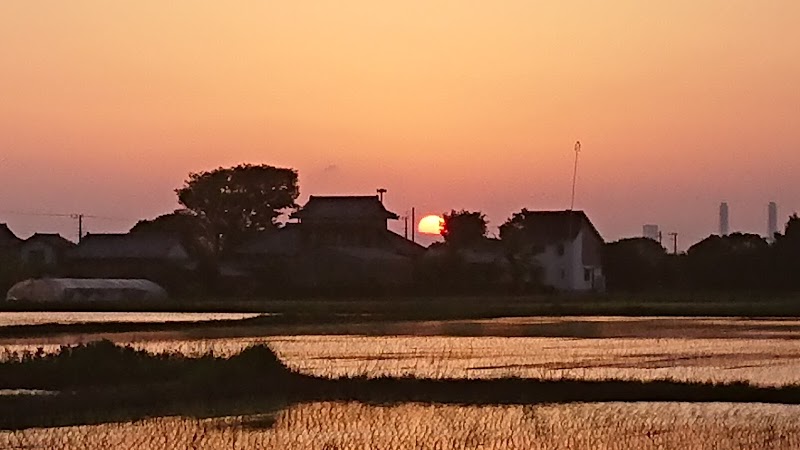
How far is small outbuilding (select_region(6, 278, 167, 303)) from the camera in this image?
171 ft

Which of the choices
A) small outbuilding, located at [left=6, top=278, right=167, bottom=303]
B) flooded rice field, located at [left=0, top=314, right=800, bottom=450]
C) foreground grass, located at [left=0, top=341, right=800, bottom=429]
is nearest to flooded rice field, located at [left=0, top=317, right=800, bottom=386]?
flooded rice field, located at [left=0, top=314, right=800, bottom=450]

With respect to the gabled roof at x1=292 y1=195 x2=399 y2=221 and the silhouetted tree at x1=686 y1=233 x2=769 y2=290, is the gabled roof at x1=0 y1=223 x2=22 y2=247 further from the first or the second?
the silhouetted tree at x1=686 y1=233 x2=769 y2=290

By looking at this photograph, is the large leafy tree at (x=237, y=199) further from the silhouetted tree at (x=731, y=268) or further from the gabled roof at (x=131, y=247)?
the silhouetted tree at (x=731, y=268)

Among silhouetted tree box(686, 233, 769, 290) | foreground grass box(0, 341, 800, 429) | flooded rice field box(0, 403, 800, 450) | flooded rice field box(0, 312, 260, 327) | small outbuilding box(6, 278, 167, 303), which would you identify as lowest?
flooded rice field box(0, 403, 800, 450)

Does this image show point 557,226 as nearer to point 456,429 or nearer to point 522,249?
point 522,249

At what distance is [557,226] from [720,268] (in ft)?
33.3

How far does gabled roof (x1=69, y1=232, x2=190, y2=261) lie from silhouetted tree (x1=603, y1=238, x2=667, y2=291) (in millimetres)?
20129

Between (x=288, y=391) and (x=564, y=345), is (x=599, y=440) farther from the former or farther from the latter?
(x=564, y=345)

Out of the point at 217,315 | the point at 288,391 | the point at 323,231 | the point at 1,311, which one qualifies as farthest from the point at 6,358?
the point at 323,231

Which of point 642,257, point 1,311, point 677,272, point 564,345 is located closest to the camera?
point 564,345

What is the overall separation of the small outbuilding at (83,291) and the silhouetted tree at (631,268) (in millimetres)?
21142

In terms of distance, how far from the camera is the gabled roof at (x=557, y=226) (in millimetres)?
66312

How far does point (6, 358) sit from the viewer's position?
22.0m

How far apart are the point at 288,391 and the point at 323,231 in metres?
48.4
